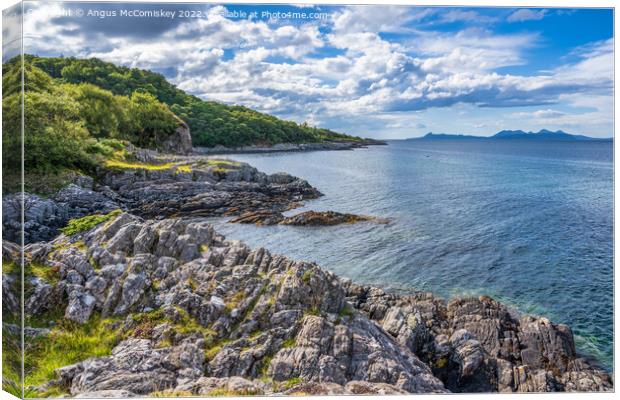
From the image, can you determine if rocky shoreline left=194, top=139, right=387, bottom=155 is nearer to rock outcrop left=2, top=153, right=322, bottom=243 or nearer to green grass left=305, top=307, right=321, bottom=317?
rock outcrop left=2, top=153, right=322, bottom=243

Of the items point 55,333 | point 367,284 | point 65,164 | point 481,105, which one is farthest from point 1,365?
point 481,105

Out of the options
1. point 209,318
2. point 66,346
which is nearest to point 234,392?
point 209,318

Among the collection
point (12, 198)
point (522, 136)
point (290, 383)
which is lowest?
point (290, 383)

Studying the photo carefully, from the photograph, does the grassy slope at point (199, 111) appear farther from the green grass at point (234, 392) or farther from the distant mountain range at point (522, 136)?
the green grass at point (234, 392)

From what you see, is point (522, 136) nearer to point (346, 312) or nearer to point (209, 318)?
point (346, 312)

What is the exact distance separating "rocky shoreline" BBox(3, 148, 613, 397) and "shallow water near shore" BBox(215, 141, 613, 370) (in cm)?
64

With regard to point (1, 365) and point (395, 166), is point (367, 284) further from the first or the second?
point (1, 365)

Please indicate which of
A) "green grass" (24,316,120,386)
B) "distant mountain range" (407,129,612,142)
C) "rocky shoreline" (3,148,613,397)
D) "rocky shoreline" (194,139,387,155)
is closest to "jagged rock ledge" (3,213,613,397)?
"rocky shoreline" (3,148,613,397)

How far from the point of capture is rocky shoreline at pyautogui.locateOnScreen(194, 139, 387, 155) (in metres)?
14.2

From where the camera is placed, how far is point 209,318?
11.1 m

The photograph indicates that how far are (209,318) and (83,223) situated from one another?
3.97 metres

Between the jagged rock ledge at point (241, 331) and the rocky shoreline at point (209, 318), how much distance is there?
0.03 meters

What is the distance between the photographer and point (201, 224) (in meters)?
12.6

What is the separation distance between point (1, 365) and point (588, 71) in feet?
51.7
